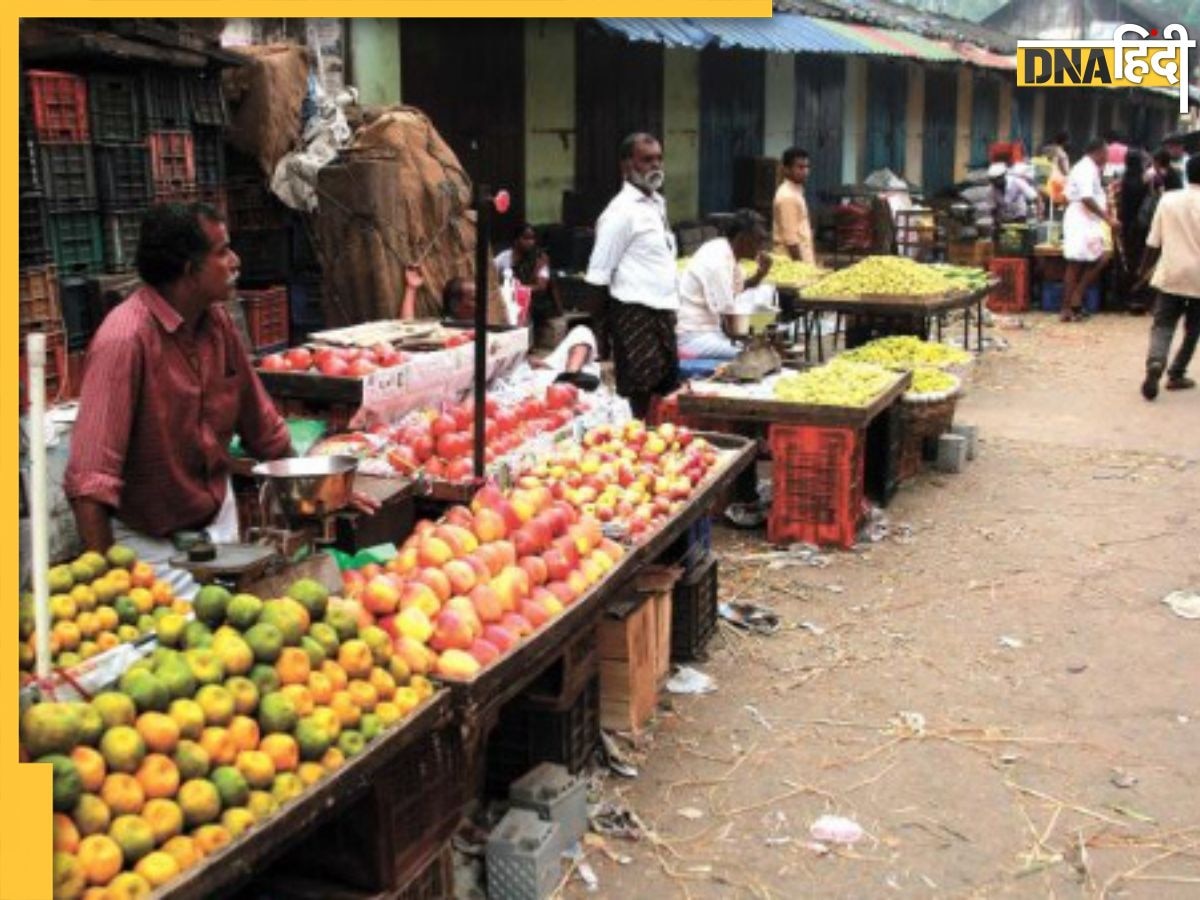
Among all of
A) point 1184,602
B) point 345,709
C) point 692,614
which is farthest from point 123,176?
point 1184,602

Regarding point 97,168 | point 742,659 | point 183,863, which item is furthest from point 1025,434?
point 183,863

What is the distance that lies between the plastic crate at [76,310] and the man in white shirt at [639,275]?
2.70m

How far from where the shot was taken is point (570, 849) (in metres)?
4.27

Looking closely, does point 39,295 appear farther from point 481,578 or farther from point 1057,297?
point 1057,297

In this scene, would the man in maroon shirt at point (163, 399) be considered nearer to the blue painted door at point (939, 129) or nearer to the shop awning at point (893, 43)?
the shop awning at point (893, 43)

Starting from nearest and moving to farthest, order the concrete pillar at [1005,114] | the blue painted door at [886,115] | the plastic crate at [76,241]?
the plastic crate at [76,241]
the blue painted door at [886,115]
the concrete pillar at [1005,114]

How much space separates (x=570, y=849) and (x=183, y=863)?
1841mm

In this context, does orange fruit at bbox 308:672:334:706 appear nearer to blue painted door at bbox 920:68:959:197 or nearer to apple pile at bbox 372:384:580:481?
apple pile at bbox 372:384:580:481

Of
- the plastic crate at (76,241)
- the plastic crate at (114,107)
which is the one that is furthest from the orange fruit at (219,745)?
the plastic crate at (114,107)

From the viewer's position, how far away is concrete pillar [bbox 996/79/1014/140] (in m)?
30.4

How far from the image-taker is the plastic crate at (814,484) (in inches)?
285

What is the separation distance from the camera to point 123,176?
7.05 meters

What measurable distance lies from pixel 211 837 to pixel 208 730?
10.9 inches

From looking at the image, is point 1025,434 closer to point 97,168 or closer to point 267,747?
point 97,168
